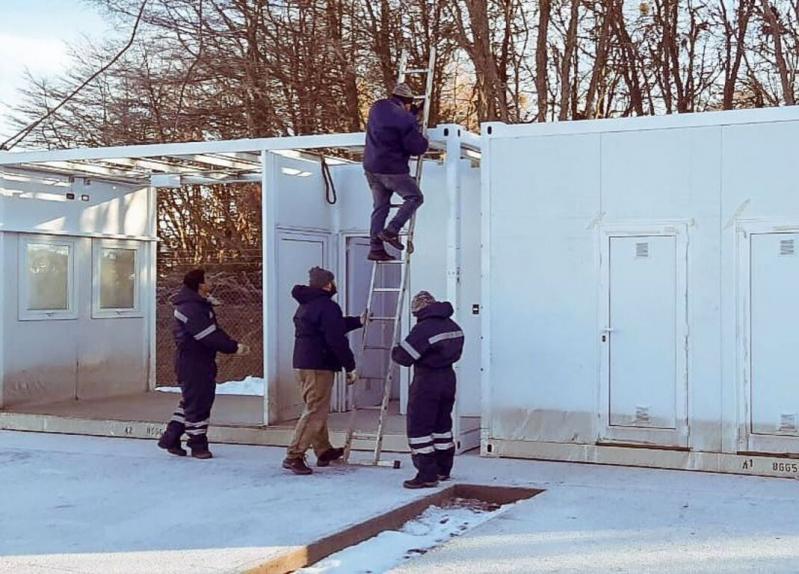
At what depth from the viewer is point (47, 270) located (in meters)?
12.9

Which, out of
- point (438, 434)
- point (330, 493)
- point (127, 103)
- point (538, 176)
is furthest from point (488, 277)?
point (127, 103)

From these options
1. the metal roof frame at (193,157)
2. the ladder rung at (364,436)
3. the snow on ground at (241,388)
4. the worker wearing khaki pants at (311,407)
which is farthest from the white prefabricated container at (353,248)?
the snow on ground at (241,388)

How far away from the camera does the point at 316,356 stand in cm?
914

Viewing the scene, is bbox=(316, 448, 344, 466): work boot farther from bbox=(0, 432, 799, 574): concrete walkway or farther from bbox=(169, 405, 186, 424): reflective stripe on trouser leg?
bbox=(169, 405, 186, 424): reflective stripe on trouser leg

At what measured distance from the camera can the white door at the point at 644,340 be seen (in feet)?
30.6

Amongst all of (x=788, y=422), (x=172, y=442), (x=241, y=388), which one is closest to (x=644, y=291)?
(x=788, y=422)

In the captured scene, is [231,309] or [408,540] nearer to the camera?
[408,540]

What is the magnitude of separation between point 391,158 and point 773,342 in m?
3.55

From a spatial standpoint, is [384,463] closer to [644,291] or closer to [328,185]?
[644,291]

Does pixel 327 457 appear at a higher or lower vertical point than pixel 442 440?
lower

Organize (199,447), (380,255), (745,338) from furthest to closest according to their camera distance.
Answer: (199,447) < (380,255) < (745,338)

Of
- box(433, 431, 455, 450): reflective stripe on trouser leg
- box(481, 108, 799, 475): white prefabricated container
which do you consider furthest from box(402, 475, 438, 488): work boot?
box(481, 108, 799, 475): white prefabricated container

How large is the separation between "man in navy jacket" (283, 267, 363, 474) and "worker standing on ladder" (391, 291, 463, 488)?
0.78 m

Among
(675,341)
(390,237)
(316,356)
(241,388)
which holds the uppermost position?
(390,237)
